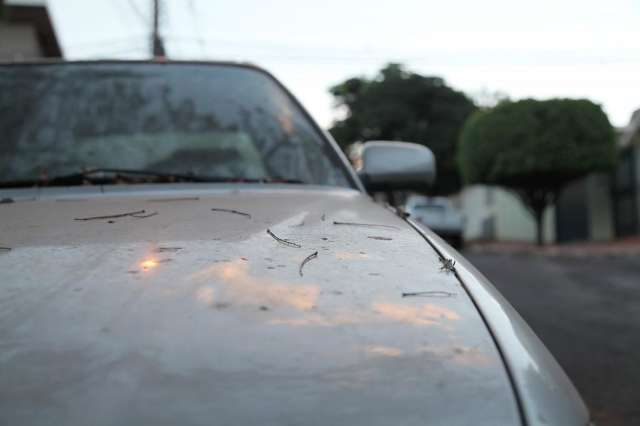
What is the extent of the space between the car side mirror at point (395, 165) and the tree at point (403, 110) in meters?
27.7

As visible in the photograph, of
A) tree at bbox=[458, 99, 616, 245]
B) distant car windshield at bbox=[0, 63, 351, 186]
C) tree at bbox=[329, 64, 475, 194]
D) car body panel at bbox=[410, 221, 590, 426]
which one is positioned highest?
tree at bbox=[329, 64, 475, 194]

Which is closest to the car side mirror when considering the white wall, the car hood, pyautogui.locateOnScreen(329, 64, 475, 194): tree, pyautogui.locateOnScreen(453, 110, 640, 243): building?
the car hood

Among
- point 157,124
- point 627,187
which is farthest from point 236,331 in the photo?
point 627,187

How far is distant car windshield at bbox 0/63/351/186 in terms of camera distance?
209 cm

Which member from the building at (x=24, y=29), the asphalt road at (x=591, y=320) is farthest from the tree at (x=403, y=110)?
the asphalt road at (x=591, y=320)

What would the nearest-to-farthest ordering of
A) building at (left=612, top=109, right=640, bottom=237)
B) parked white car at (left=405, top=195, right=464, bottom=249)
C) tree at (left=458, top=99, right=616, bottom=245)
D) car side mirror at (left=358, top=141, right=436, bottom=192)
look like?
1. car side mirror at (left=358, top=141, right=436, bottom=192)
2. parked white car at (left=405, top=195, right=464, bottom=249)
3. tree at (left=458, top=99, right=616, bottom=245)
4. building at (left=612, top=109, right=640, bottom=237)

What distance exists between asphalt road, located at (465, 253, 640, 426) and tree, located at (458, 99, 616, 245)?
6455 mm

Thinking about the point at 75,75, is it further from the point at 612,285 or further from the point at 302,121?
the point at 612,285

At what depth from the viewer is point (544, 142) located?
19.5 m

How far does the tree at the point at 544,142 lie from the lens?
1934cm

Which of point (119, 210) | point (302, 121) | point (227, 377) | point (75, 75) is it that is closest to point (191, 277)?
point (227, 377)

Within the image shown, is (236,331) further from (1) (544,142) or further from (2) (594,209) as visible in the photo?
(2) (594,209)

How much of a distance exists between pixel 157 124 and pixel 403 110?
2910cm

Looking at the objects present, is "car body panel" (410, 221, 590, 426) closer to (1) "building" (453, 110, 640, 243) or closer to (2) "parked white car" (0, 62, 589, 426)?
(2) "parked white car" (0, 62, 589, 426)
